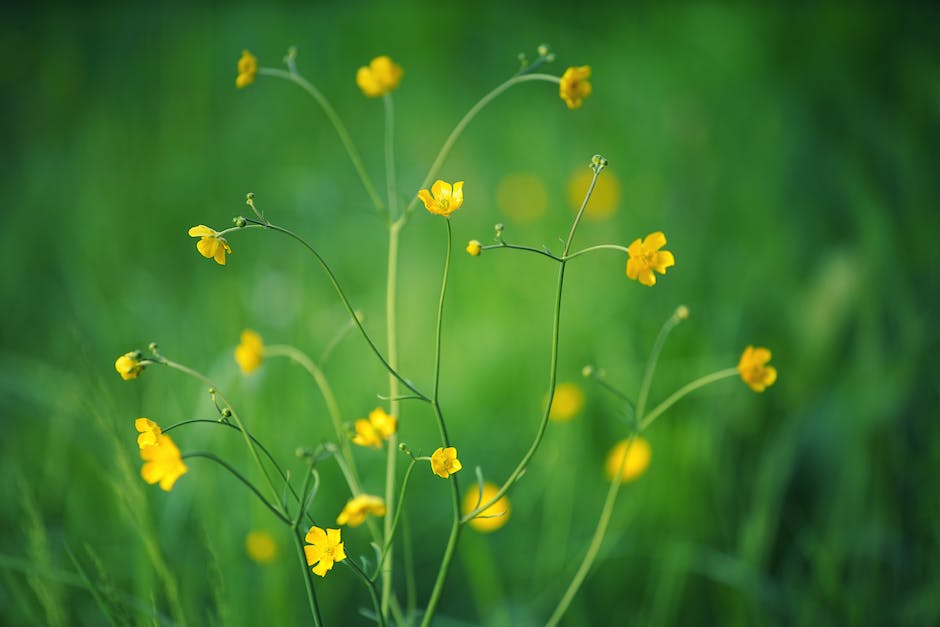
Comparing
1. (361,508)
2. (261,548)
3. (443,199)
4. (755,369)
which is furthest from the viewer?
(261,548)

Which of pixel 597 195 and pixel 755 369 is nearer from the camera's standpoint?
pixel 755 369

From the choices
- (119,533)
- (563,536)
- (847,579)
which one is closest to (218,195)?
(119,533)

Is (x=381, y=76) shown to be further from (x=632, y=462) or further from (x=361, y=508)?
(x=632, y=462)

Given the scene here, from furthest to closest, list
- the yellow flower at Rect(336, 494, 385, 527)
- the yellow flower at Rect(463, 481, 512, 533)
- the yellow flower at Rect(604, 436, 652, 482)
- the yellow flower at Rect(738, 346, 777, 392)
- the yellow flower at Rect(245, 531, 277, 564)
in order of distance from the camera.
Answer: the yellow flower at Rect(604, 436, 652, 482) < the yellow flower at Rect(245, 531, 277, 564) < the yellow flower at Rect(463, 481, 512, 533) < the yellow flower at Rect(738, 346, 777, 392) < the yellow flower at Rect(336, 494, 385, 527)

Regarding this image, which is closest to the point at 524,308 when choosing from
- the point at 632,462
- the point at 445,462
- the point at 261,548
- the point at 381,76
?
the point at 632,462

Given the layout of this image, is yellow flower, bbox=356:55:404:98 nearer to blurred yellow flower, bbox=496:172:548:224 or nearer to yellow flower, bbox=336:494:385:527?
yellow flower, bbox=336:494:385:527

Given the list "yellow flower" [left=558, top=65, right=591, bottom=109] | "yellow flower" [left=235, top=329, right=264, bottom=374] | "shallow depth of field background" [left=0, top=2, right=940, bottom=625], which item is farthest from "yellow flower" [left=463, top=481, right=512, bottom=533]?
"yellow flower" [left=558, top=65, right=591, bottom=109]
